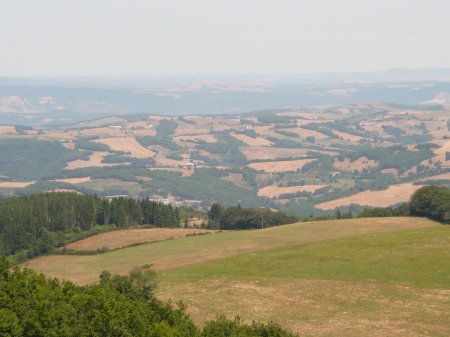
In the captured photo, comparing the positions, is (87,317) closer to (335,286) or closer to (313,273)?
(335,286)

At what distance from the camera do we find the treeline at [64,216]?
545ft

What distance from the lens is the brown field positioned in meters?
146

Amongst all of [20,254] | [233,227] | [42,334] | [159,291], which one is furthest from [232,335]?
[233,227]

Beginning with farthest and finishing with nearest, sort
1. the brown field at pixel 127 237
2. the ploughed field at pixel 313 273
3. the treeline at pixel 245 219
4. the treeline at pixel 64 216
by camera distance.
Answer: the treeline at pixel 245 219 → the treeline at pixel 64 216 → the brown field at pixel 127 237 → the ploughed field at pixel 313 273

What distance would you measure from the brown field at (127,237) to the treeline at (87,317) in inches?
2983

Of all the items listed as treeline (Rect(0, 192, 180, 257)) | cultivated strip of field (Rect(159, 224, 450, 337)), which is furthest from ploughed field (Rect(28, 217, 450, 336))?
treeline (Rect(0, 192, 180, 257))

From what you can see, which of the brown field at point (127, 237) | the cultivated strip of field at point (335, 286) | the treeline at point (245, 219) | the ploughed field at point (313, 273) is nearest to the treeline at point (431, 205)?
the ploughed field at point (313, 273)

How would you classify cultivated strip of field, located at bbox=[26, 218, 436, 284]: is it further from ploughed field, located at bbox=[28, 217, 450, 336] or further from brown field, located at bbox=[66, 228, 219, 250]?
brown field, located at bbox=[66, 228, 219, 250]

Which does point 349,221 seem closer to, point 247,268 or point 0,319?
point 247,268

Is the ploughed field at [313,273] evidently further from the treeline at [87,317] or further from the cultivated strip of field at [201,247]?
the treeline at [87,317]

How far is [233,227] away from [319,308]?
10133 centimetres

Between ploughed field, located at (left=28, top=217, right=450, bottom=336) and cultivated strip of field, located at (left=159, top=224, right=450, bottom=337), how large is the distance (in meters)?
0.12

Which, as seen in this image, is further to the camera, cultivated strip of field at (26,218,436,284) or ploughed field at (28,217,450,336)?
cultivated strip of field at (26,218,436,284)

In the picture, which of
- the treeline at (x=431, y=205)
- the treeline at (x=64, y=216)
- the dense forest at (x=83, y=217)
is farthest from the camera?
the dense forest at (x=83, y=217)
